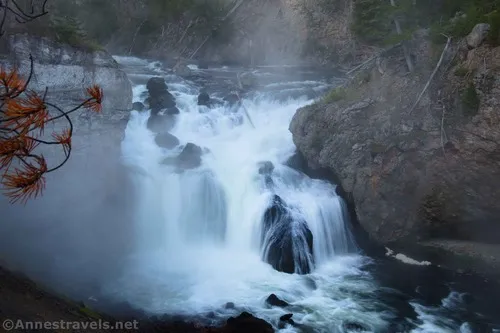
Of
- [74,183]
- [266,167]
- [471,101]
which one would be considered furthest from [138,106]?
[471,101]

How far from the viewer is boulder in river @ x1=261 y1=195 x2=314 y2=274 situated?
1581 centimetres

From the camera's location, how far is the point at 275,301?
13586 millimetres

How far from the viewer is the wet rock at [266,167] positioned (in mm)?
19047

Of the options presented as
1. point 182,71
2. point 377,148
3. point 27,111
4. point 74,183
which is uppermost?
point 182,71

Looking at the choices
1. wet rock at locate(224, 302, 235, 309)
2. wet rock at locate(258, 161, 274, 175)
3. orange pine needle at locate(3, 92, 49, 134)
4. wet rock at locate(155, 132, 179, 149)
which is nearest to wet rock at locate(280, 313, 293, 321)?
wet rock at locate(224, 302, 235, 309)

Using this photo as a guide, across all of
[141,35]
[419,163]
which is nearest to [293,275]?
[419,163]

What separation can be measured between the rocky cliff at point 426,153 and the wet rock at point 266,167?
1.96 metres

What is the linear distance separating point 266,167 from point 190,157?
343 centimetres

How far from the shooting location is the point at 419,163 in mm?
16656

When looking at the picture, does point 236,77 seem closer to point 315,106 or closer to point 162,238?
point 315,106

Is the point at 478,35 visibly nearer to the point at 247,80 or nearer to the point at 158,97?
the point at 158,97

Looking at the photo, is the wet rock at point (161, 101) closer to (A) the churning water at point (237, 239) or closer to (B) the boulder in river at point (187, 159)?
(A) the churning water at point (237, 239)

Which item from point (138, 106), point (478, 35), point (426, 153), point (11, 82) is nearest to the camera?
point (11, 82)

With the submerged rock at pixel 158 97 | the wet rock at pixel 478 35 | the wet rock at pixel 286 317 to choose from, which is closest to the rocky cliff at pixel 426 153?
the wet rock at pixel 478 35
